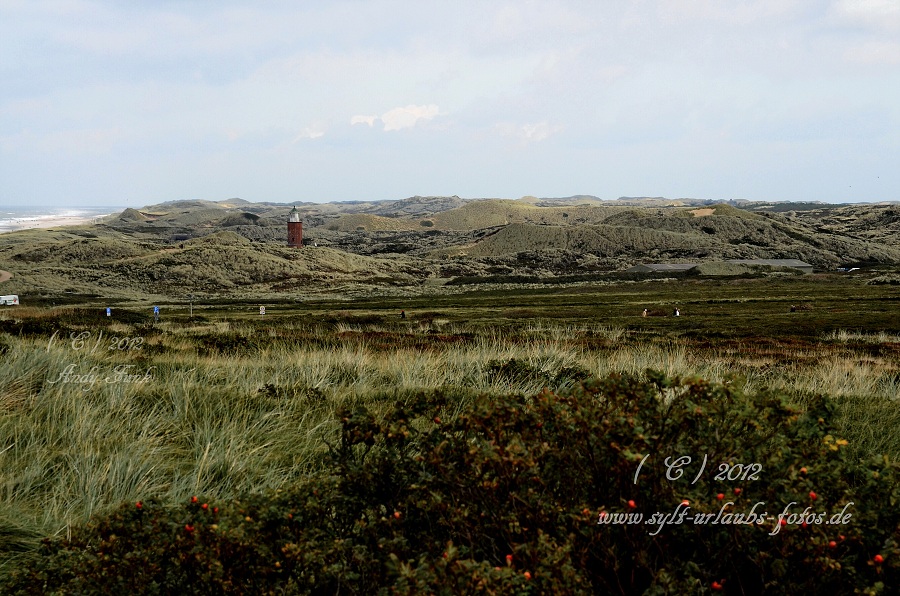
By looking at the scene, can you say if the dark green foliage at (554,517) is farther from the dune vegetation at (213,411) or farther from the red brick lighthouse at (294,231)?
the red brick lighthouse at (294,231)

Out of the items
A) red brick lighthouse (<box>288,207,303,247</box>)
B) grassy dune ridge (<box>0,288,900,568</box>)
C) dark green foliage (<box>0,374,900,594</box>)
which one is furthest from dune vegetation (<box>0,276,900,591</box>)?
red brick lighthouse (<box>288,207,303,247</box>)

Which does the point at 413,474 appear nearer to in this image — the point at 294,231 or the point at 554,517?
the point at 554,517

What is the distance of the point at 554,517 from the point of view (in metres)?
3.17

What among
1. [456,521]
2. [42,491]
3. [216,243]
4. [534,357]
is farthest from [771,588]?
[216,243]

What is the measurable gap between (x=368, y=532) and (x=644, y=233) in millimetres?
146391

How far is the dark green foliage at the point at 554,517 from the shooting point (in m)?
3.00

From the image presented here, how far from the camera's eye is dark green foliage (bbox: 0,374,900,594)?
3.00 meters

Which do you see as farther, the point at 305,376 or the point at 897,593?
the point at 305,376

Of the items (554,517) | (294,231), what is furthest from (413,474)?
(294,231)

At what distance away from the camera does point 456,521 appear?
122 inches

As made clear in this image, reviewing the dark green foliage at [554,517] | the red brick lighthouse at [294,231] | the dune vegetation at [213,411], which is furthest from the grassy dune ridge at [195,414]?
the red brick lighthouse at [294,231]

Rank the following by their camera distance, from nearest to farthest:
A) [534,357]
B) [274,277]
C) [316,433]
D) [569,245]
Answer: [316,433] → [534,357] → [274,277] → [569,245]

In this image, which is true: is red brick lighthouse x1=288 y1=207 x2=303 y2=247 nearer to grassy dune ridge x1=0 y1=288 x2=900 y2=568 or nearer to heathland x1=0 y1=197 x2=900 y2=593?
grassy dune ridge x1=0 y1=288 x2=900 y2=568

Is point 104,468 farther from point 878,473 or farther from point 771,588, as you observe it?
point 878,473
